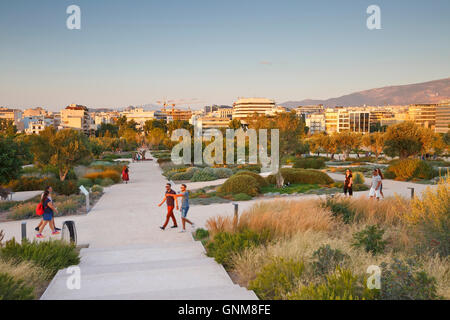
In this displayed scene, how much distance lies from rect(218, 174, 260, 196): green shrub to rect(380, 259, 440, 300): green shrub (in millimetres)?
13560

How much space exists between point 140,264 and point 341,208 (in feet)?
20.3

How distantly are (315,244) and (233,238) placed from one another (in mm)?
1745

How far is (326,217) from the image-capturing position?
9.42 meters

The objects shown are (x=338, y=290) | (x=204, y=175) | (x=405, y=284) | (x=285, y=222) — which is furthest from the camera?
(x=204, y=175)

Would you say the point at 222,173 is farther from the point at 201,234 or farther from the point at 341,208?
the point at 201,234

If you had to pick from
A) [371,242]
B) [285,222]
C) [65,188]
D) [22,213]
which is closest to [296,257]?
[371,242]

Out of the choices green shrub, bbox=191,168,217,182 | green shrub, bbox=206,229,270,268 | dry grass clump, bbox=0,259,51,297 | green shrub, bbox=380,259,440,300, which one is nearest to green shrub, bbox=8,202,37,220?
dry grass clump, bbox=0,259,51,297

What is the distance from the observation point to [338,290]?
16.0ft

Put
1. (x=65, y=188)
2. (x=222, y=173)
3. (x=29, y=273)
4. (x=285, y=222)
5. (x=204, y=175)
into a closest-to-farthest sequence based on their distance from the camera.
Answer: (x=29, y=273) < (x=285, y=222) < (x=65, y=188) < (x=204, y=175) < (x=222, y=173)

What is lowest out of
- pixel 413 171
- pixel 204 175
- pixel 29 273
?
pixel 204 175

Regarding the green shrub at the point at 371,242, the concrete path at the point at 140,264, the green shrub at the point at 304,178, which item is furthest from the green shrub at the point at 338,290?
the green shrub at the point at 304,178

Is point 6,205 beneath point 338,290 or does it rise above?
beneath

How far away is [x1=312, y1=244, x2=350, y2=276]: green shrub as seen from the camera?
19.2 feet
